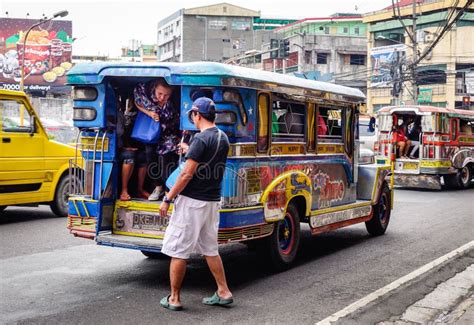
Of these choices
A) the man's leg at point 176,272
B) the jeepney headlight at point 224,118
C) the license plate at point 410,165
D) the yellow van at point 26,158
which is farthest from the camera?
the license plate at point 410,165

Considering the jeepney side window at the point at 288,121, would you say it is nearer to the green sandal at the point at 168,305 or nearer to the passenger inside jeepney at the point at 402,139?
the green sandal at the point at 168,305

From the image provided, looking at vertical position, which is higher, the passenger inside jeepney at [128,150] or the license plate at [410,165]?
the passenger inside jeepney at [128,150]

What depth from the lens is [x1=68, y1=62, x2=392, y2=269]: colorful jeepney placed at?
6969 mm

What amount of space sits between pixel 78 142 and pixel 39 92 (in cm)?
6170

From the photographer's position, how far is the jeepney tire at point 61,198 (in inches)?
485

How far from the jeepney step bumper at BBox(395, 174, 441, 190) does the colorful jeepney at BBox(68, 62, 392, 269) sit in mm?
11430

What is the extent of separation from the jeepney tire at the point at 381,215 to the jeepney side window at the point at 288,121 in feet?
9.65

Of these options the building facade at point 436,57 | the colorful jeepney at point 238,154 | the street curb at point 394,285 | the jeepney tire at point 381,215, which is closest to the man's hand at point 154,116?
the colorful jeepney at point 238,154

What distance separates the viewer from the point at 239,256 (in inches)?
355

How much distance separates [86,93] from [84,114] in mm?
236

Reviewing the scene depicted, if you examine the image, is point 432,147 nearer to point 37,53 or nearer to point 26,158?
point 26,158

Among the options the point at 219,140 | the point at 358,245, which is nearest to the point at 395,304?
the point at 219,140

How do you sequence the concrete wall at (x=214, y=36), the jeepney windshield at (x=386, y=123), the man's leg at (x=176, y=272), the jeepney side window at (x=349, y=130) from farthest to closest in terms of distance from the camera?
the concrete wall at (x=214, y=36) < the jeepney windshield at (x=386, y=123) < the jeepney side window at (x=349, y=130) < the man's leg at (x=176, y=272)

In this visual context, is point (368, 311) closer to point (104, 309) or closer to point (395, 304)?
point (395, 304)
